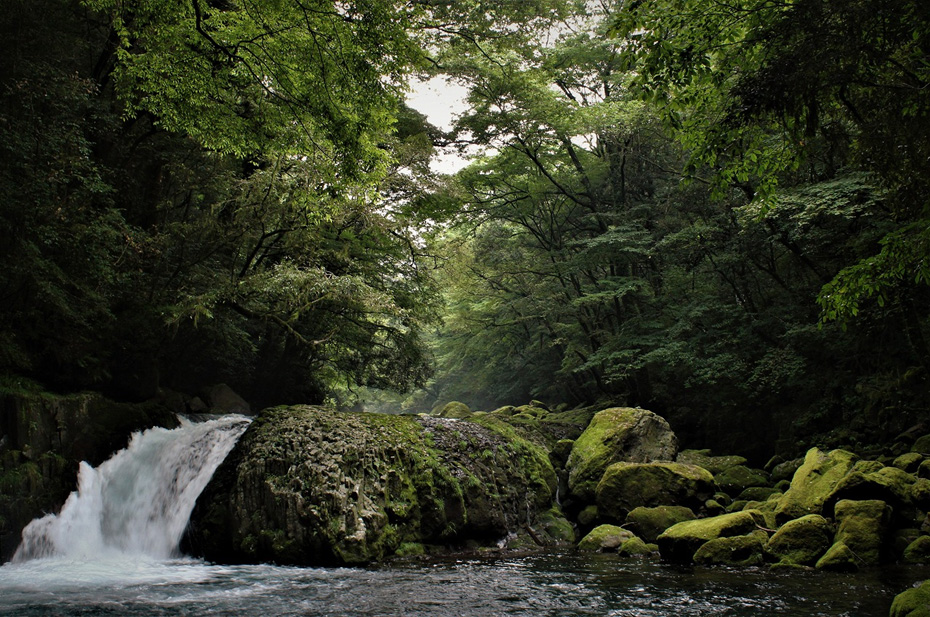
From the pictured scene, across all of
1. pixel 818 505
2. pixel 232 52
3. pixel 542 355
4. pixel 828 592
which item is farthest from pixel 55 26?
pixel 542 355

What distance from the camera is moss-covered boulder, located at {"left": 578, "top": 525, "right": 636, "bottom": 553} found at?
30.3 feet

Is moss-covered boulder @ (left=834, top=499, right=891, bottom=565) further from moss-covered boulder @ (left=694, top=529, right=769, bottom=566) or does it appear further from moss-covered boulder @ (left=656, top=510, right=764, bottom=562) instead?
moss-covered boulder @ (left=656, top=510, right=764, bottom=562)

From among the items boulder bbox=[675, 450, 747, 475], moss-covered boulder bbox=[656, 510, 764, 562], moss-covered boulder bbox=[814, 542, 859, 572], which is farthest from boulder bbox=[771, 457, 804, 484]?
moss-covered boulder bbox=[814, 542, 859, 572]

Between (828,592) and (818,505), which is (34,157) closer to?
(828,592)

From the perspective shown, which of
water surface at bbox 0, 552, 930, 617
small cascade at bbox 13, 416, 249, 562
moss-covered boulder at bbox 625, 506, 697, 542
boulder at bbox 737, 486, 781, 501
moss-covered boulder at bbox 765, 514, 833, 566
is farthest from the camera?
boulder at bbox 737, 486, 781, 501

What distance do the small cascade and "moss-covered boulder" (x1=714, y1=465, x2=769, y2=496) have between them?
35.2 feet

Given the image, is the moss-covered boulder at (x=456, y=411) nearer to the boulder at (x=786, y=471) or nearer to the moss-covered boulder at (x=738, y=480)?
the moss-covered boulder at (x=738, y=480)

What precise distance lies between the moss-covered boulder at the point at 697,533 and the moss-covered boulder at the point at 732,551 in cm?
14

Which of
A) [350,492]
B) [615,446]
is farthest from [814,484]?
[350,492]

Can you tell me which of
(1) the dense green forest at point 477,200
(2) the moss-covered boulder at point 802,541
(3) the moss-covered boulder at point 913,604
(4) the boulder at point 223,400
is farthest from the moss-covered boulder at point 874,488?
(4) the boulder at point 223,400

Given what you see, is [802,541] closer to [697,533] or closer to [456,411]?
[697,533]

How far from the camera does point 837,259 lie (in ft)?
40.7

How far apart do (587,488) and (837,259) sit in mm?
7889

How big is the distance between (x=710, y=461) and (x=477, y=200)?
12.3 m
